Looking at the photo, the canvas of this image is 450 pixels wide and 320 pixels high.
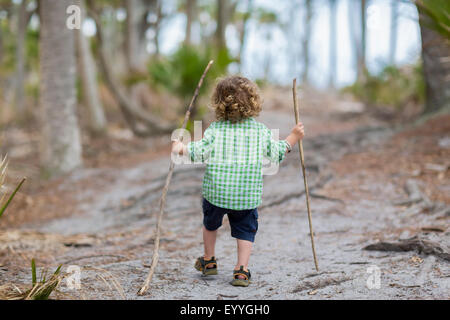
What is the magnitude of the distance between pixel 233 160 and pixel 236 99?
35 cm

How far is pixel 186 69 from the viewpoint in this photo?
9188 mm

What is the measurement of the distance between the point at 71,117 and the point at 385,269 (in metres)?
5.78

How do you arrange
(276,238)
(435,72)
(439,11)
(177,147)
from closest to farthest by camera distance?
(177,147) < (276,238) < (439,11) < (435,72)

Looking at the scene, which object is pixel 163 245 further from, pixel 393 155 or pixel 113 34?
A: pixel 113 34

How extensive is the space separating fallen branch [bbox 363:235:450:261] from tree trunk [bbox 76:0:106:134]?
8.30 m

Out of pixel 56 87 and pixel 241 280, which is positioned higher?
pixel 56 87

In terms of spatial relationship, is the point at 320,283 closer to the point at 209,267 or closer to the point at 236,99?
the point at 209,267

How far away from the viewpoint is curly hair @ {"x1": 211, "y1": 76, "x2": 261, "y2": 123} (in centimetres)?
252

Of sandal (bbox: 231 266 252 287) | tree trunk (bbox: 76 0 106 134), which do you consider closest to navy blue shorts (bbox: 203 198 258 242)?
sandal (bbox: 231 266 252 287)

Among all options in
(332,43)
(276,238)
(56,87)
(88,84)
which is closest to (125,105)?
(88,84)

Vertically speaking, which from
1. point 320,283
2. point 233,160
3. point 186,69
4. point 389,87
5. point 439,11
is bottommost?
point 320,283

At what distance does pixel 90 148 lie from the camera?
9.45 m

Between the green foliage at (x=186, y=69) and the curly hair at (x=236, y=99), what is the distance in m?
6.55

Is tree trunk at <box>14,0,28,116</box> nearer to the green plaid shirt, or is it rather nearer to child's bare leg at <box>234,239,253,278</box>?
Answer: the green plaid shirt
